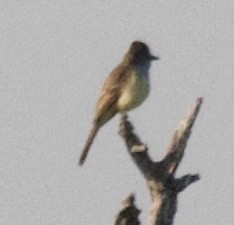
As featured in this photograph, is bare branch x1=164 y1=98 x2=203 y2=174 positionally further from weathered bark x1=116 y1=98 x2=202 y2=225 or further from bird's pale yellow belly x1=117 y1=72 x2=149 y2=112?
bird's pale yellow belly x1=117 y1=72 x2=149 y2=112

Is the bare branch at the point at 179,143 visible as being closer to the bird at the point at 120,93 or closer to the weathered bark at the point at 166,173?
the weathered bark at the point at 166,173

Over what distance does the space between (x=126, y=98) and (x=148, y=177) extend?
11.6ft

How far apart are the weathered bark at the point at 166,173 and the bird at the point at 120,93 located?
3.08 metres

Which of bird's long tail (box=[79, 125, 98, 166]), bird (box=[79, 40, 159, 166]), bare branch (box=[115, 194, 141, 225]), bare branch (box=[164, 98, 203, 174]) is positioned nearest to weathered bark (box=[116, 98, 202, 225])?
bare branch (box=[164, 98, 203, 174])

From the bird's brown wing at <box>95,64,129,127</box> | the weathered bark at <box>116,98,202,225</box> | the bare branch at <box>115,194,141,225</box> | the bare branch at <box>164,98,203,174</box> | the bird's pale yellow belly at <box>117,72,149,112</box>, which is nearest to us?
the bare branch at <box>115,194,141,225</box>

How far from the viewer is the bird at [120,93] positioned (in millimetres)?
15875

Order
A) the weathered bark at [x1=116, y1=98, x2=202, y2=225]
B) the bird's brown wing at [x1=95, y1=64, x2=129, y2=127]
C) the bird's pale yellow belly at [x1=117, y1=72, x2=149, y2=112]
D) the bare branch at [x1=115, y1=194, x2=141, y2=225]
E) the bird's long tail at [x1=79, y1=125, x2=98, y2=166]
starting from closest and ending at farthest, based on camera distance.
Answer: the bare branch at [x1=115, y1=194, x2=141, y2=225] < the weathered bark at [x1=116, y1=98, x2=202, y2=225] < the bird's pale yellow belly at [x1=117, y1=72, x2=149, y2=112] < the bird's brown wing at [x1=95, y1=64, x2=129, y2=127] < the bird's long tail at [x1=79, y1=125, x2=98, y2=166]

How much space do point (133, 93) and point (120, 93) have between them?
0.26 metres

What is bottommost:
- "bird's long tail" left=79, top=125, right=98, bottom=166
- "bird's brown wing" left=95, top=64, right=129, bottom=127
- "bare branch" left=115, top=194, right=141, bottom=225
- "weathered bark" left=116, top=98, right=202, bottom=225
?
"bare branch" left=115, top=194, right=141, bottom=225

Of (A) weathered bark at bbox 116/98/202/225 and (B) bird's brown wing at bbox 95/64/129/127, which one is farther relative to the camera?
(B) bird's brown wing at bbox 95/64/129/127

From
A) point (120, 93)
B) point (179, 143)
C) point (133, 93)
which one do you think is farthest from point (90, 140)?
point (179, 143)

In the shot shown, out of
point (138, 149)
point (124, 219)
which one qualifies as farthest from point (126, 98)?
point (124, 219)

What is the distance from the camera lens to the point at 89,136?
16.3m

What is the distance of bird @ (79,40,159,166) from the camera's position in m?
15.9
